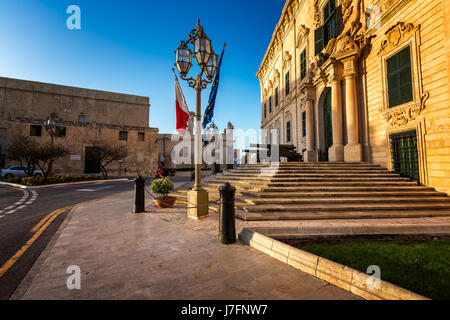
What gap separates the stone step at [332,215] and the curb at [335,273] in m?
1.89

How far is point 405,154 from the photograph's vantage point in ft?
27.6

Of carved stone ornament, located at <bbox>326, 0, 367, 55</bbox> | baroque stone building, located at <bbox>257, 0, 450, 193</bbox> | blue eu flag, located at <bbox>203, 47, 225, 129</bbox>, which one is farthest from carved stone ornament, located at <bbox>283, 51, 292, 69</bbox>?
blue eu flag, located at <bbox>203, 47, 225, 129</bbox>

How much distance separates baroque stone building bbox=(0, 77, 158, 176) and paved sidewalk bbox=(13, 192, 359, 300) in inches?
1193

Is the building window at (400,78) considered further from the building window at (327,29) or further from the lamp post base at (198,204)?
the lamp post base at (198,204)

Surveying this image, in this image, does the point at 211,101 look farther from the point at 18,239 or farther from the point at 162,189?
the point at 18,239

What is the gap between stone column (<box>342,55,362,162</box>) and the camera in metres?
10.6

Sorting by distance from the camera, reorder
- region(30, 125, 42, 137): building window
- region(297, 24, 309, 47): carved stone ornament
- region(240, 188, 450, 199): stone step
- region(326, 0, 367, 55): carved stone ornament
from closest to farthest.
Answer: region(240, 188, 450, 199): stone step
region(326, 0, 367, 55): carved stone ornament
region(297, 24, 309, 47): carved stone ornament
region(30, 125, 42, 137): building window

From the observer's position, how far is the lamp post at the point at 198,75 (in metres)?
6.01

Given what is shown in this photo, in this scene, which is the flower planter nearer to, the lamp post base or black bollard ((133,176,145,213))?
black bollard ((133,176,145,213))

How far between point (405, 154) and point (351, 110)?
348 centimetres

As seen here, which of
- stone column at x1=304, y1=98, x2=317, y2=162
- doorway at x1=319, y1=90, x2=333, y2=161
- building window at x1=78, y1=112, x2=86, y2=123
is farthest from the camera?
building window at x1=78, y1=112, x2=86, y2=123

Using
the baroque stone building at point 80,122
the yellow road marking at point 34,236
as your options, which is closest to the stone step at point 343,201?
the yellow road marking at point 34,236

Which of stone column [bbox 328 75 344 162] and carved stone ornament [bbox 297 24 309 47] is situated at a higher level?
carved stone ornament [bbox 297 24 309 47]

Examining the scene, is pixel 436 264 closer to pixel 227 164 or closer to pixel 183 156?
pixel 227 164
